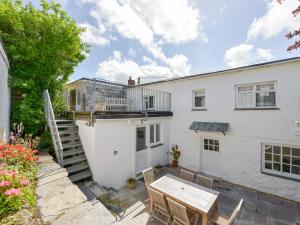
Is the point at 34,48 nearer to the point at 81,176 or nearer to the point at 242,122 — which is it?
the point at 81,176

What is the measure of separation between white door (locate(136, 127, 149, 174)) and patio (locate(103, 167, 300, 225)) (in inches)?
44.3

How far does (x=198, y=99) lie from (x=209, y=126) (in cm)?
182

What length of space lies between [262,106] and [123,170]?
711 cm

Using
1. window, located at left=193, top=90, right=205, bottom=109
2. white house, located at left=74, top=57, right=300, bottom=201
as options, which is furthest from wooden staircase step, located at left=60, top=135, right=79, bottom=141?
window, located at left=193, top=90, right=205, bottom=109

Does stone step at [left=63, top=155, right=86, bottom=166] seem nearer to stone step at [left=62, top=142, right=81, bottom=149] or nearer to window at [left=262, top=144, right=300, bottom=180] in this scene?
stone step at [left=62, top=142, right=81, bottom=149]

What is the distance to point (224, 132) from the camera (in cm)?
787

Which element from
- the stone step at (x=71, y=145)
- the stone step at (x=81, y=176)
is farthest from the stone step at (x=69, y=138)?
the stone step at (x=81, y=176)

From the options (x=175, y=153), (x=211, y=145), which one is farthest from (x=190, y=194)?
(x=175, y=153)

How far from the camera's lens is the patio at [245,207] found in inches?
200

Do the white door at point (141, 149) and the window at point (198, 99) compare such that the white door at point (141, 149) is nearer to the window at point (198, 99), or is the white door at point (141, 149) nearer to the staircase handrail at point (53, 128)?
the window at point (198, 99)

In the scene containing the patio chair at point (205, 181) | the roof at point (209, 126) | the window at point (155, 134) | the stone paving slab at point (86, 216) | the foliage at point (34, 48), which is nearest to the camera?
the stone paving slab at point (86, 216)

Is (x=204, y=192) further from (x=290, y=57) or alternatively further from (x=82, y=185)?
(x=290, y=57)

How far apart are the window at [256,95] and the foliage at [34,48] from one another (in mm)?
8578

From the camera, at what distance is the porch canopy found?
770 centimetres
